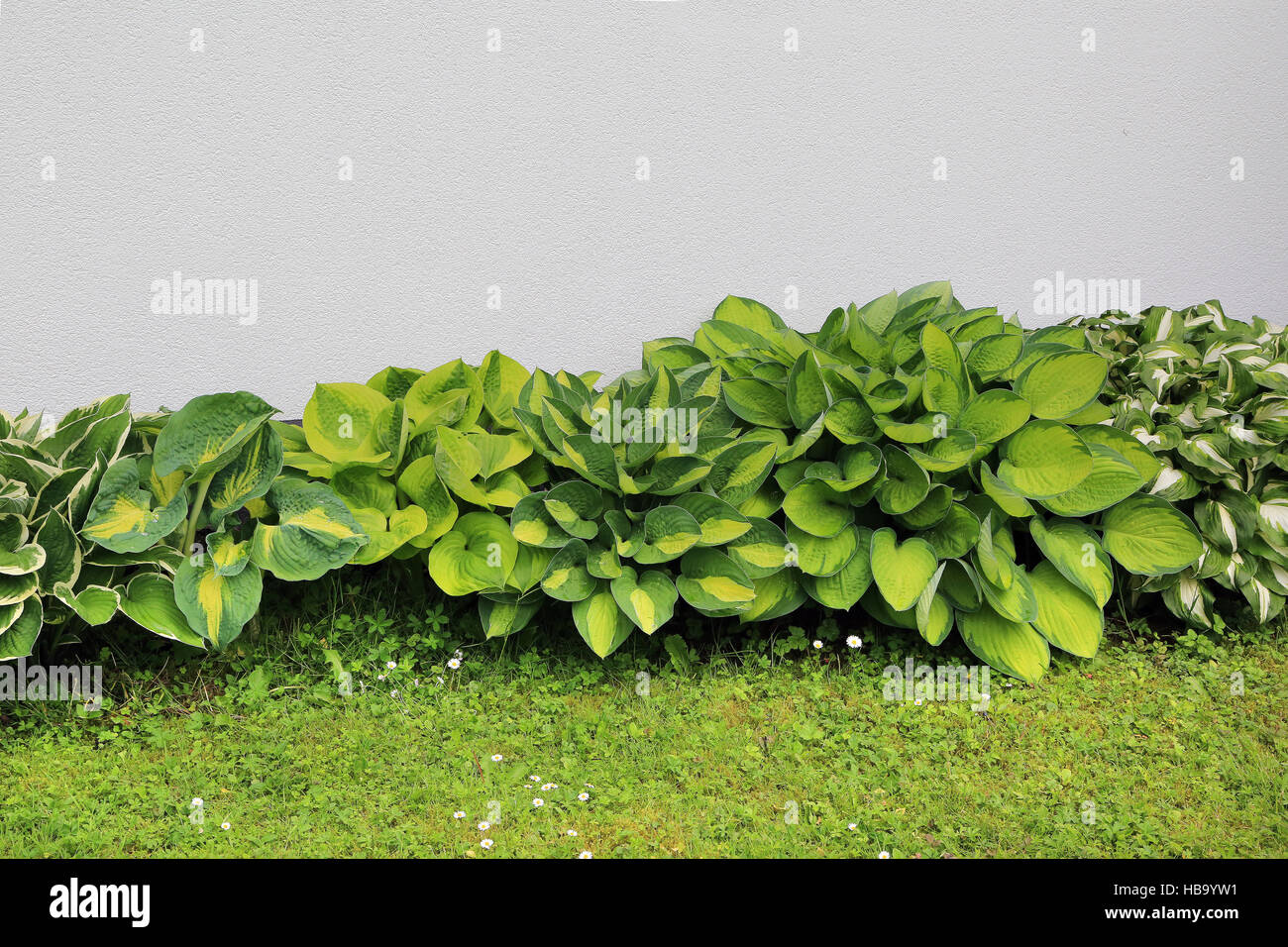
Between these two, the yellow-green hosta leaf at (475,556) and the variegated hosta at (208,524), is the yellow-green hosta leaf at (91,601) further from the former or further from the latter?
A: the yellow-green hosta leaf at (475,556)

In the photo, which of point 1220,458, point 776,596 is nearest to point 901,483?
point 776,596

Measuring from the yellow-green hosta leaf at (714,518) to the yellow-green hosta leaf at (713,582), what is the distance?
2.2 inches

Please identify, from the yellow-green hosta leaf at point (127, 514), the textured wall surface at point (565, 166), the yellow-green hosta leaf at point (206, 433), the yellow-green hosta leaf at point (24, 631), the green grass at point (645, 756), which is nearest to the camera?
the green grass at point (645, 756)

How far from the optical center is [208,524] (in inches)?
116

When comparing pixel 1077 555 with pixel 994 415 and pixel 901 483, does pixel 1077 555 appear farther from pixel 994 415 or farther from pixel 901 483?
pixel 901 483

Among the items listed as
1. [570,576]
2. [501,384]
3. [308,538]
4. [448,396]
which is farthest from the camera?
[501,384]

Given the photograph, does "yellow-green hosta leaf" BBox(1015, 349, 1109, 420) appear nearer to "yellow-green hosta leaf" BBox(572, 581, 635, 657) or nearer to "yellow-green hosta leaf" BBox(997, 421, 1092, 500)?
"yellow-green hosta leaf" BBox(997, 421, 1092, 500)

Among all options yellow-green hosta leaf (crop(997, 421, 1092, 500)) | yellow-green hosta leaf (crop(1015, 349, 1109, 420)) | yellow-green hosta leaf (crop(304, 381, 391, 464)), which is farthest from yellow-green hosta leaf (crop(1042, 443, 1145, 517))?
yellow-green hosta leaf (crop(304, 381, 391, 464))

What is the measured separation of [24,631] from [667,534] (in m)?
1.80

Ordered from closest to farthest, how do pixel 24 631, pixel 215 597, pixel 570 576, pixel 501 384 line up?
pixel 24 631 < pixel 215 597 < pixel 570 576 < pixel 501 384

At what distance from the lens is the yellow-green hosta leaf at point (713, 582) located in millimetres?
2953

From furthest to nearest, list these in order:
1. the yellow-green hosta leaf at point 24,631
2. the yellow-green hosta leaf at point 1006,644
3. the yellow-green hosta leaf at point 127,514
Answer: the yellow-green hosta leaf at point 1006,644
the yellow-green hosta leaf at point 127,514
the yellow-green hosta leaf at point 24,631

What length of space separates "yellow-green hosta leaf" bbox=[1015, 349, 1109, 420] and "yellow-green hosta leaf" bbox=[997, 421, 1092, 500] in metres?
0.12

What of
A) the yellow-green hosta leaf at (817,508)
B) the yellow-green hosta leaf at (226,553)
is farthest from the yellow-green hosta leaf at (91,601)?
the yellow-green hosta leaf at (817,508)
